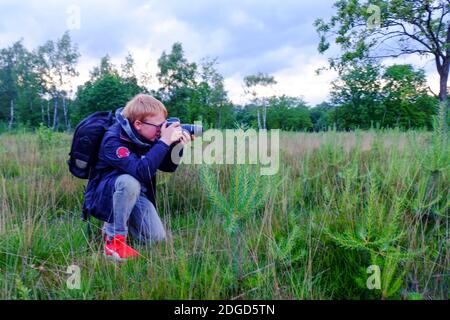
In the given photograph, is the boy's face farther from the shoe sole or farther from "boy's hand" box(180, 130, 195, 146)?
the shoe sole

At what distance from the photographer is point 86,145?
8.11 feet

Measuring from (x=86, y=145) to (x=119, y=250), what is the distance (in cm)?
87

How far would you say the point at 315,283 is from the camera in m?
1.79

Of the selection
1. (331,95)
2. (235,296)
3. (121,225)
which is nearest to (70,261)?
(121,225)

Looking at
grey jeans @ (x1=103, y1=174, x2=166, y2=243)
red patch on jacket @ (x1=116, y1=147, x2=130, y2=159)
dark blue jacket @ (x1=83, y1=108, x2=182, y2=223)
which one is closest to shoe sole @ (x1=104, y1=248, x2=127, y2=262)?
grey jeans @ (x1=103, y1=174, x2=166, y2=243)

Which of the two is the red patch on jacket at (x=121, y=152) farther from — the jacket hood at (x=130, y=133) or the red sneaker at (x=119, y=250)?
the red sneaker at (x=119, y=250)

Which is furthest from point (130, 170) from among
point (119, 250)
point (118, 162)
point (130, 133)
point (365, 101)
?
point (365, 101)

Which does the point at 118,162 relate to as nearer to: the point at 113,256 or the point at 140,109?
the point at 140,109

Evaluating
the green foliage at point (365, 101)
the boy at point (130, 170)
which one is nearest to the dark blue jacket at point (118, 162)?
the boy at point (130, 170)

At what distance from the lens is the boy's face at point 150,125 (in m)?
2.52

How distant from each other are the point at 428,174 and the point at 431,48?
16.8 m

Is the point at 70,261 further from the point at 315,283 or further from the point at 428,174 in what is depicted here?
the point at 428,174

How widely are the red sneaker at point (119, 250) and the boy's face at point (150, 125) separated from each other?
81cm

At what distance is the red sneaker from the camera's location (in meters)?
2.05
